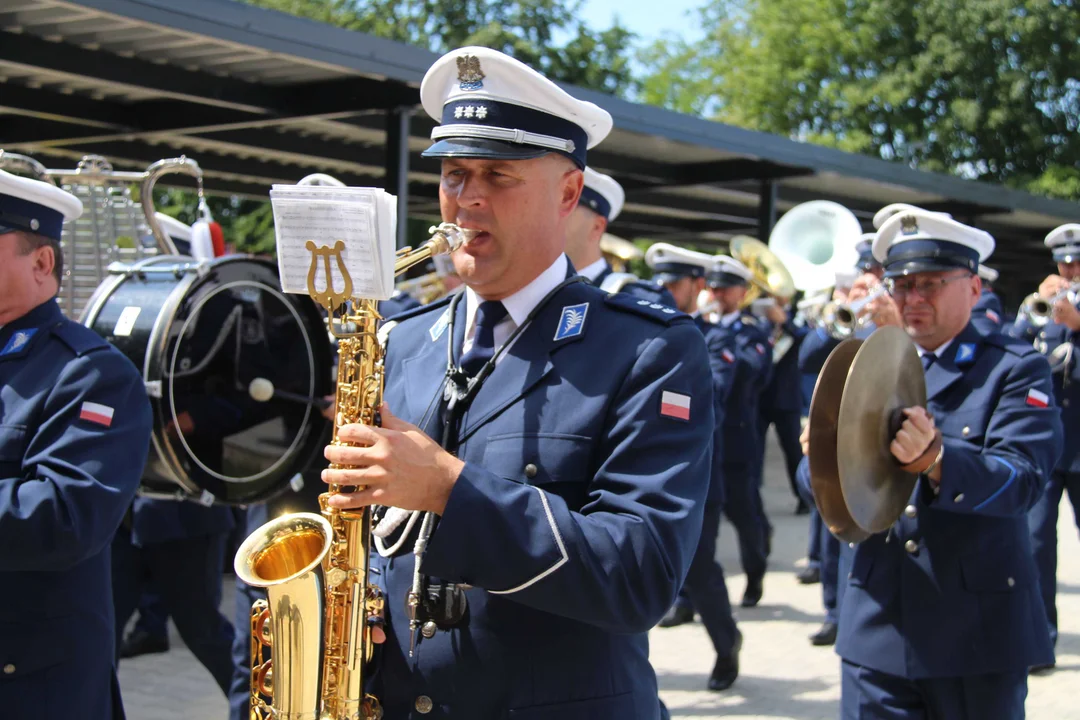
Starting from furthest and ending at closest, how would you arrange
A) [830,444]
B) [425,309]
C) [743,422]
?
[743,422] < [830,444] < [425,309]

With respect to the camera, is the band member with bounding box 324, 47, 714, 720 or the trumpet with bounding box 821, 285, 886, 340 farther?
the trumpet with bounding box 821, 285, 886, 340

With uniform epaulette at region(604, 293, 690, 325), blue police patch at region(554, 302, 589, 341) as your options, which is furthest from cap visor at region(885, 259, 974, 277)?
blue police patch at region(554, 302, 589, 341)

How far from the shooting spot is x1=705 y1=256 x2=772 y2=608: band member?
8086mm

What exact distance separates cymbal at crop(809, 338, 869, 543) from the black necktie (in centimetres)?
119

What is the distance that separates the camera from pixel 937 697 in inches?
142

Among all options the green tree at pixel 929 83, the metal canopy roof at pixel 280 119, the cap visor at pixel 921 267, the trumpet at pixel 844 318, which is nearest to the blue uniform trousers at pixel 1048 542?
the trumpet at pixel 844 318

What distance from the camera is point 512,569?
6.75ft

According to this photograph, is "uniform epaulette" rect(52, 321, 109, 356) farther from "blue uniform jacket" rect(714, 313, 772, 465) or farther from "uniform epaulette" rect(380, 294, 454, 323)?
"blue uniform jacket" rect(714, 313, 772, 465)

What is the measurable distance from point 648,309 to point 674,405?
24 centimetres

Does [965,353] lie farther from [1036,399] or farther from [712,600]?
[712,600]

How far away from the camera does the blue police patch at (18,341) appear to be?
3.24 m

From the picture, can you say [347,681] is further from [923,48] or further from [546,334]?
[923,48]

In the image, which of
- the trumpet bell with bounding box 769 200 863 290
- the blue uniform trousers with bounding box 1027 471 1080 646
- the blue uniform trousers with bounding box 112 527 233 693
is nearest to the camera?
→ the blue uniform trousers with bounding box 112 527 233 693

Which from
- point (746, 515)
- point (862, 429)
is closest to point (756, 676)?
point (746, 515)
